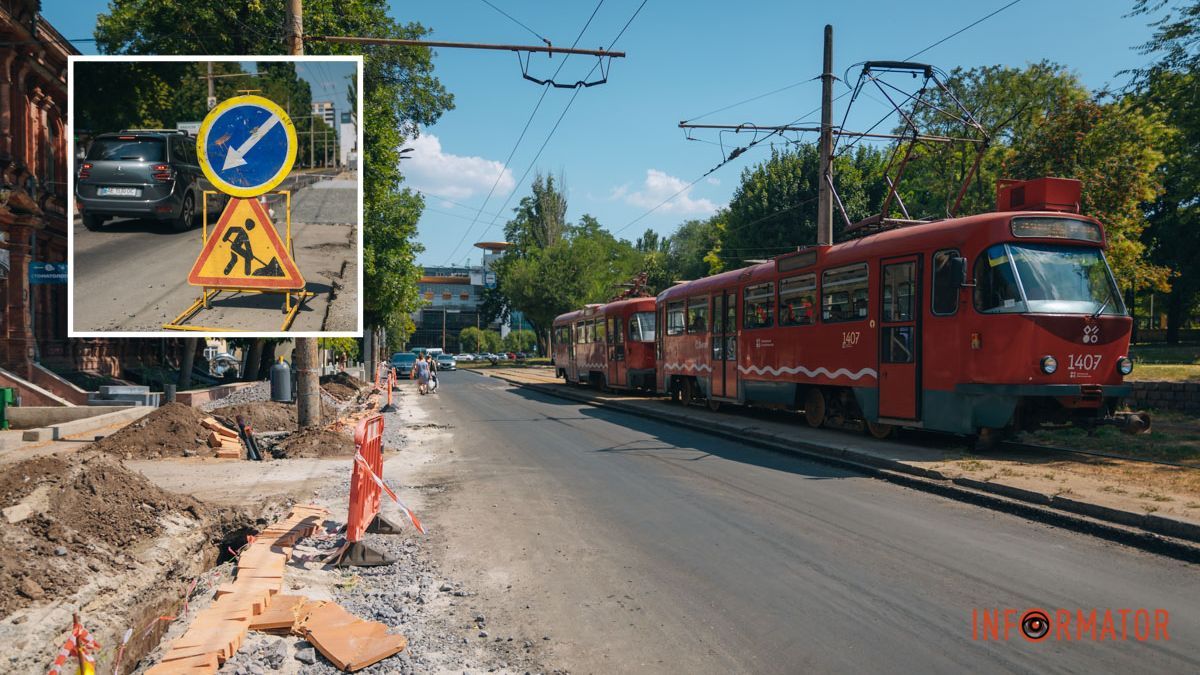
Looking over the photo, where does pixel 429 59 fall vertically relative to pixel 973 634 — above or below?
above

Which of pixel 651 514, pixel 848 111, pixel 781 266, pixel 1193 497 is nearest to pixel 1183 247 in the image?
pixel 848 111

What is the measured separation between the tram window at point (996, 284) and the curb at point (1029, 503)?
8.56 ft

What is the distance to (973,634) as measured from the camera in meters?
4.68

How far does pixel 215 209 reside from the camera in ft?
38.3

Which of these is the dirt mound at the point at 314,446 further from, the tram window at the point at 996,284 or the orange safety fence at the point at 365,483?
the tram window at the point at 996,284

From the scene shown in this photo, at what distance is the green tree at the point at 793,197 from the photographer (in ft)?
131

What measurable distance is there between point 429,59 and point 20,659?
31.3m

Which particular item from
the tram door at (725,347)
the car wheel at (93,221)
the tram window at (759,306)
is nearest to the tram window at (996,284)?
the tram window at (759,306)

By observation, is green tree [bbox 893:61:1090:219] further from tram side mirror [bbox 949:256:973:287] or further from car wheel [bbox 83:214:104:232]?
car wheel [bbox 83:214:104:232]

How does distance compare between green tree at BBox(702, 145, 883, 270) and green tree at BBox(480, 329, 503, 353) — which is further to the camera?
green tree at BBox(480, 329, 503, 353)

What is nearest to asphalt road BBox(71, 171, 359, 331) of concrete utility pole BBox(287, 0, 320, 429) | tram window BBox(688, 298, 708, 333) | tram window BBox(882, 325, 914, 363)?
concrete utility pole BBox(287, 0, 320, 429)

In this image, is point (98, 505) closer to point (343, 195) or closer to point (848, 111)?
point (343, 195)

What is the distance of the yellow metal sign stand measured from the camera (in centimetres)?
1102

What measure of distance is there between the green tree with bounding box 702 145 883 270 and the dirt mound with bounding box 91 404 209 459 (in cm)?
3160
